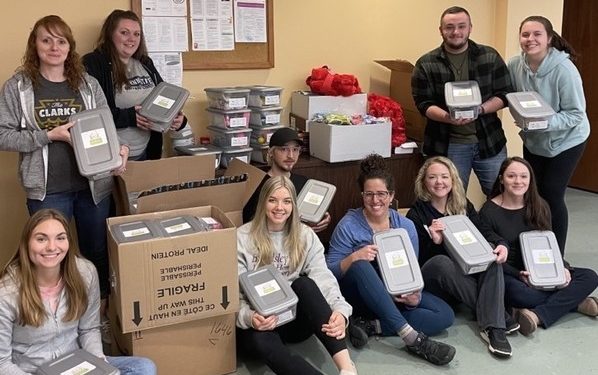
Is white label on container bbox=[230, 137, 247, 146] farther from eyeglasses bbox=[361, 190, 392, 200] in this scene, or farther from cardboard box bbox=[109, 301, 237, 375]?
cardboard box bbox=[109, 301, 237, 375]

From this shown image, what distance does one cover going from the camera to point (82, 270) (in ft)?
6.98

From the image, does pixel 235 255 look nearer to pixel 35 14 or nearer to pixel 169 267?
pixel 169 267

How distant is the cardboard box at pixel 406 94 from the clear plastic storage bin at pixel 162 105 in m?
1.50

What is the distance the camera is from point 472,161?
338cm

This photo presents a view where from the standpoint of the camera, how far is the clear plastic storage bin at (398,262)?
8.68 feet

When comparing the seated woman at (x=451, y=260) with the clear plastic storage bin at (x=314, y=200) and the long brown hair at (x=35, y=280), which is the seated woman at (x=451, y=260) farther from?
the long brown hair at (x=35, y=280)

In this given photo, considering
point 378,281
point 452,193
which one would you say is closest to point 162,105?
point 378,281

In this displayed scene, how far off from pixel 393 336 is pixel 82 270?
1.36 meters

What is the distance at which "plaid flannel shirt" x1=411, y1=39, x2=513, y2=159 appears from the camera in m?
3.29

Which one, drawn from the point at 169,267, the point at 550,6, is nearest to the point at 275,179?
the point at 169,267

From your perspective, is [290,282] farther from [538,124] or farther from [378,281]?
[538,124]

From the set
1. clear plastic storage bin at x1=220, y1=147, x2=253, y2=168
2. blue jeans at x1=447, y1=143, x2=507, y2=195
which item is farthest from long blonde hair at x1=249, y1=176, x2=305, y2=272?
blue jeans at x1=447, y1=143, x2=507, y2=195

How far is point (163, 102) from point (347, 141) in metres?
1.04

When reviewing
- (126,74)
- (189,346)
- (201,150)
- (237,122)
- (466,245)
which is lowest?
(189,346)
